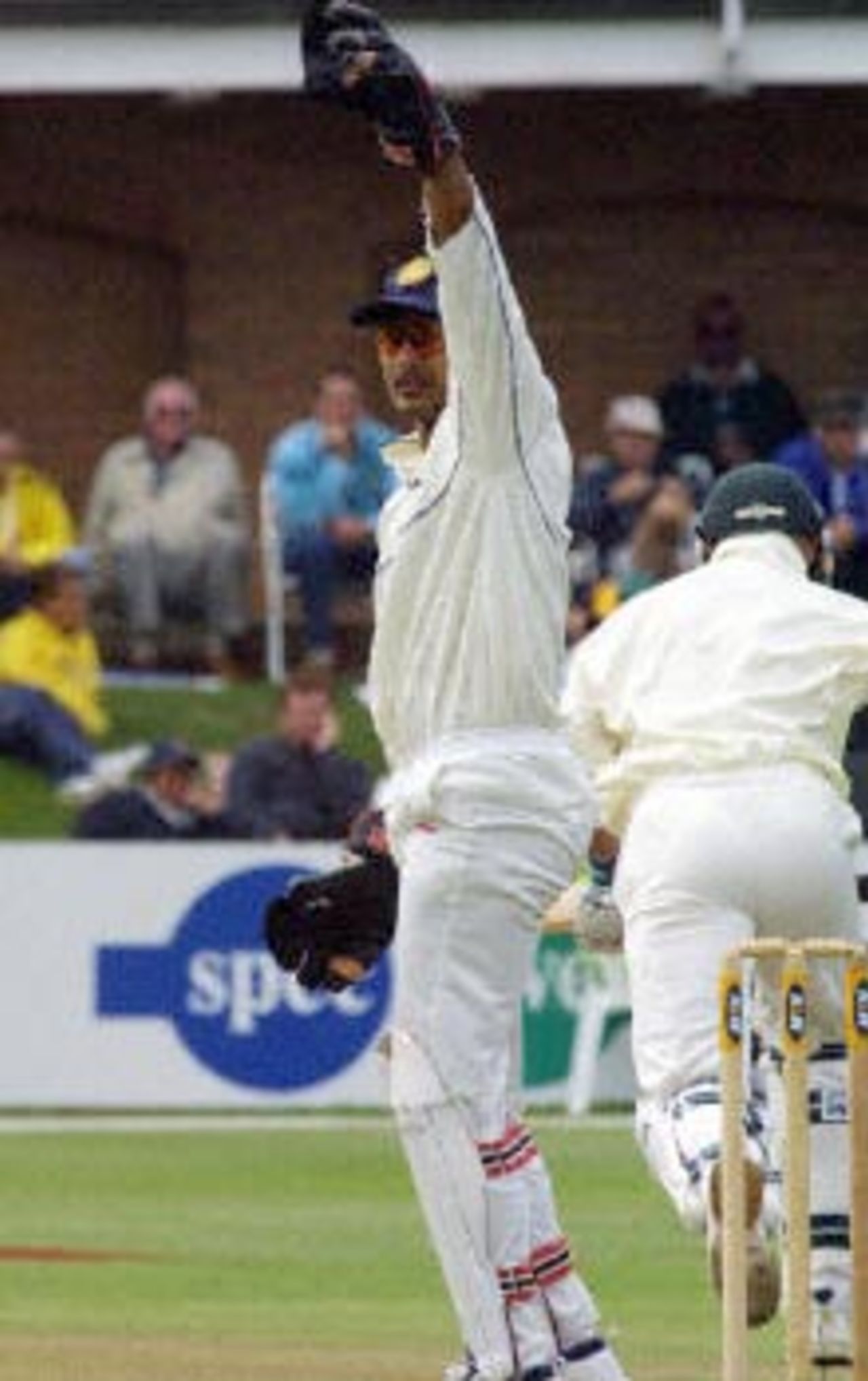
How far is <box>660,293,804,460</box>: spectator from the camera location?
22656 mm

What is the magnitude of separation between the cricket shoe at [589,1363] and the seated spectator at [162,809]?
421 inches

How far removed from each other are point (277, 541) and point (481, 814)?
43.7 ft

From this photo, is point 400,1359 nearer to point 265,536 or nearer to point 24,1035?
point 24,1035

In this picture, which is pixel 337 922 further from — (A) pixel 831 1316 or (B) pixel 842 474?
(B) pixel 842 474

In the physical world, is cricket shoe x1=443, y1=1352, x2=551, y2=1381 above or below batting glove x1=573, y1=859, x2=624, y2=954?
below

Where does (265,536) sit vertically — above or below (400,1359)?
above

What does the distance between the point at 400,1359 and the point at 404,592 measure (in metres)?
2.12

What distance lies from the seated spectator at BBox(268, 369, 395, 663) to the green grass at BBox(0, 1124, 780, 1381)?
4172 millimetres

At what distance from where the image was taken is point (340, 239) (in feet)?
85.4

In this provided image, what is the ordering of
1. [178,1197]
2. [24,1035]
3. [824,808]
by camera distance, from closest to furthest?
1. [824,808]
2. [178,1197]
3. [24,1035]

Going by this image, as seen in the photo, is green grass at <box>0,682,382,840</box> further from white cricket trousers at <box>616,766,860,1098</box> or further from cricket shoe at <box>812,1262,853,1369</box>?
cricket shoe at <box>812,1262,853,1369</box>

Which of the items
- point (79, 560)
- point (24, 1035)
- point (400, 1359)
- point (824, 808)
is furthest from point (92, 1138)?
point (824, 808)

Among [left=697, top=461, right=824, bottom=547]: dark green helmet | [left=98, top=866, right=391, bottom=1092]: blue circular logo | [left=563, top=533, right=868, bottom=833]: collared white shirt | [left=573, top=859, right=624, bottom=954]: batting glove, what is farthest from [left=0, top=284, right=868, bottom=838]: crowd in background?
[left=563, top=533, right=868, bottom=833]: collared white shirt

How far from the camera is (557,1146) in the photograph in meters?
17.4
